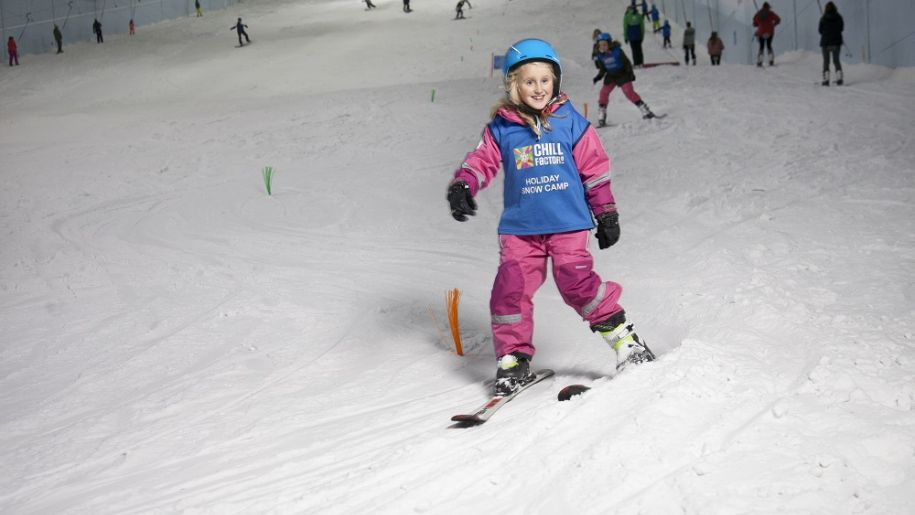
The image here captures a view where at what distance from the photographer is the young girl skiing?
3482 millimetres

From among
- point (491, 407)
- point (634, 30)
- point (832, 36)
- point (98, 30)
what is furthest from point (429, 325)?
point (98, 30)

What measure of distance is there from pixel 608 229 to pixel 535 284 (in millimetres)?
413

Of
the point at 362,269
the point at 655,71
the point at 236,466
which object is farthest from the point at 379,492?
the point at 655,71

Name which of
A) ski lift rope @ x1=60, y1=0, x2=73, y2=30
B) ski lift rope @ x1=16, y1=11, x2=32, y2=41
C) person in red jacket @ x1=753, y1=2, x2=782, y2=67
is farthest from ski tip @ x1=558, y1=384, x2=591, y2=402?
ski lift rope @ x1=60, y1=0, x2=73, y2=30

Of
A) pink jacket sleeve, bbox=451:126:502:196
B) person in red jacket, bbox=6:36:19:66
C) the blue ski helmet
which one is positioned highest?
person in red jacket, bbox=6:36:19:66

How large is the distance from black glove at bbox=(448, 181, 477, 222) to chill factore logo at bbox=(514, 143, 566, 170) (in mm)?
295

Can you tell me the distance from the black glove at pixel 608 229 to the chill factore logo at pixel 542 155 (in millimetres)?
315

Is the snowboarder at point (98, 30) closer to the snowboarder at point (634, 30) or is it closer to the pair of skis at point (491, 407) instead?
the snowboarder at point (634, 30)

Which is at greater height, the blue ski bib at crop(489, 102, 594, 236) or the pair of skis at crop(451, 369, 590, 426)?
the blue ski bib at crop(489, 102, 594, 236)

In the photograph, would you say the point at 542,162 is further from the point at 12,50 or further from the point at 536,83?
the point at 12,50

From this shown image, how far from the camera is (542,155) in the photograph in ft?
11.5

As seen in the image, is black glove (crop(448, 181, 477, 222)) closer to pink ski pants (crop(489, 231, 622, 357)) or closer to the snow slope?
pink ski pants (crop(489, 231, 622, 357))

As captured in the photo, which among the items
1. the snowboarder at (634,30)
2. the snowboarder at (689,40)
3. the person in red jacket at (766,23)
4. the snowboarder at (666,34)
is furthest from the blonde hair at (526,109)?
the snowboarder at (666,34)

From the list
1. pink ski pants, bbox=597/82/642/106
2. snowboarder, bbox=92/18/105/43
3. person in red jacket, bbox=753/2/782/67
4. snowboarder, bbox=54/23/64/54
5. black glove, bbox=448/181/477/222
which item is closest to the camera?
black glove, bbox=448/181/477/222
